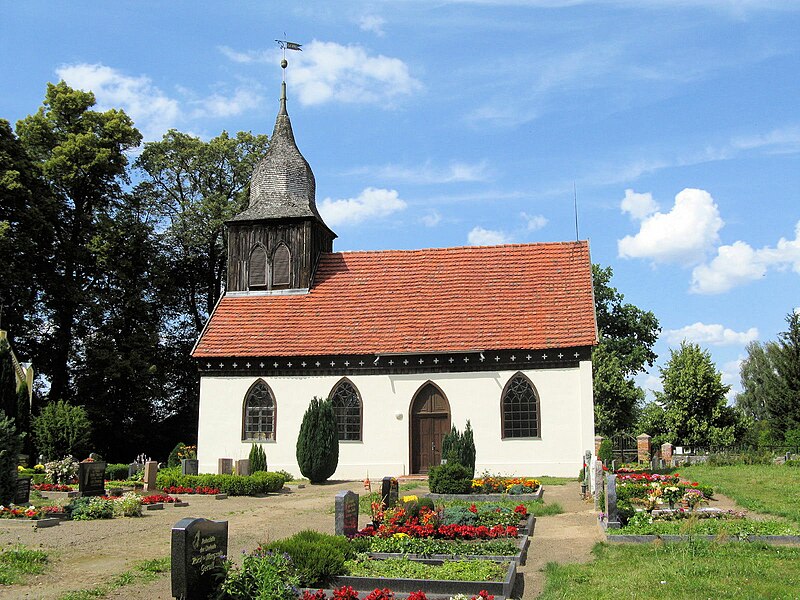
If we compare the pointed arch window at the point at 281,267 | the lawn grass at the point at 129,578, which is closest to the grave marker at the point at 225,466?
the pointed arch window at the point at 281,267

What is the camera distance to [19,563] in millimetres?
10992

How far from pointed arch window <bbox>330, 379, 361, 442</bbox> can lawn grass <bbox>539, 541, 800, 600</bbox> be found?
1685 cm

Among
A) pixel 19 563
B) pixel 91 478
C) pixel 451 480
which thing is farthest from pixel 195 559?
pixel 91 478

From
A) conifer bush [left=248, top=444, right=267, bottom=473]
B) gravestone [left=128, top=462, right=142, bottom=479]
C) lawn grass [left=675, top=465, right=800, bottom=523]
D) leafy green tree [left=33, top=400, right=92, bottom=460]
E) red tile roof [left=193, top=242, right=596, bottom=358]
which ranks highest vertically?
red tile roof [left=193, top=242, right=596, bottom=358]

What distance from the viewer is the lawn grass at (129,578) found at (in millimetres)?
9508

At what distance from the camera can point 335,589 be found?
9188 mm

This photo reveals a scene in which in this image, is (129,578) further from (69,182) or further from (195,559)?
(69,182)

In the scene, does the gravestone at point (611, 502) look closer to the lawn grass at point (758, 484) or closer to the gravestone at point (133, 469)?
the lawn grass at point (758, 484)

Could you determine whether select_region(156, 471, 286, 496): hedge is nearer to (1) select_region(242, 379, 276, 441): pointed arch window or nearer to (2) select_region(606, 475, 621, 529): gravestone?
(1) select_region(242, 379, 276, 441): pointed arch window

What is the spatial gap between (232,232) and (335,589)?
81.5ft

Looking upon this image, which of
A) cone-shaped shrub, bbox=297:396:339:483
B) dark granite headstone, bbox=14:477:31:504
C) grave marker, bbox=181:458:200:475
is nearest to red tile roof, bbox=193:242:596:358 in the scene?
cone-shaped shrub, bbox=297:396:339:483

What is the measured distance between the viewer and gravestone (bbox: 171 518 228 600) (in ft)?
28.2

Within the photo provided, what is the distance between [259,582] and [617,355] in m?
42.8

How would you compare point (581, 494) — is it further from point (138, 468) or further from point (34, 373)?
point (34, 373)
